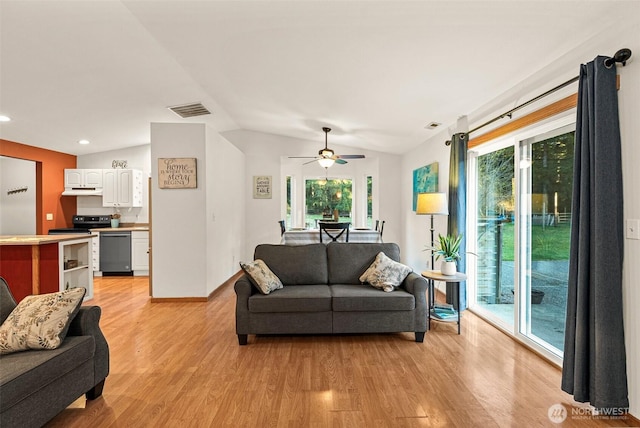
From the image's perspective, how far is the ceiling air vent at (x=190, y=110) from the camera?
17.2 feet

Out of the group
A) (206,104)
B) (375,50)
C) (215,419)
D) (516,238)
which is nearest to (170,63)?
(206,104)

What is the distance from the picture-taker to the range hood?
6.53m

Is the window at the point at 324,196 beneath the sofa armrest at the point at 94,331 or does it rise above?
above

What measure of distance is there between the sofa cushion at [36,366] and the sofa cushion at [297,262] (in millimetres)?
1887

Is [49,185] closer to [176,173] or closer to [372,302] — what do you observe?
[176,173]

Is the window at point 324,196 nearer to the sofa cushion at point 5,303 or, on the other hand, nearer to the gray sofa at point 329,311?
the gray sofa at point 329,311

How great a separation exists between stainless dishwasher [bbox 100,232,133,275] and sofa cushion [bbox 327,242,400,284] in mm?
4547

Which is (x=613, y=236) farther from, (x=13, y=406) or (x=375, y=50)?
(x=13, y=406)

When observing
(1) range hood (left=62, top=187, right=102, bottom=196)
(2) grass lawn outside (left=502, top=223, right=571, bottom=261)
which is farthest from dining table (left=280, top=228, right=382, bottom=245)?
(1) range hood (left=62, top=187, right=102, bottom=196)

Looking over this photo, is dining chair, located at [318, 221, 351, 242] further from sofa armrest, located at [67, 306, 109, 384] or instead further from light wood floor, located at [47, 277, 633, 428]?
sofa armrest, located at [67, 306, 109, 384]

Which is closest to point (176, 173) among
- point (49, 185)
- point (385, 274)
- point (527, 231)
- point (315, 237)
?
point (315, 237)

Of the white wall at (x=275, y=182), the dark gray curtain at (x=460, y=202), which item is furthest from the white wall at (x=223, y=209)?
the dark gray curtain at (x=460, y=202)

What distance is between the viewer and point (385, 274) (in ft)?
11.4

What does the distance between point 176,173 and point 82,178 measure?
3365mm
